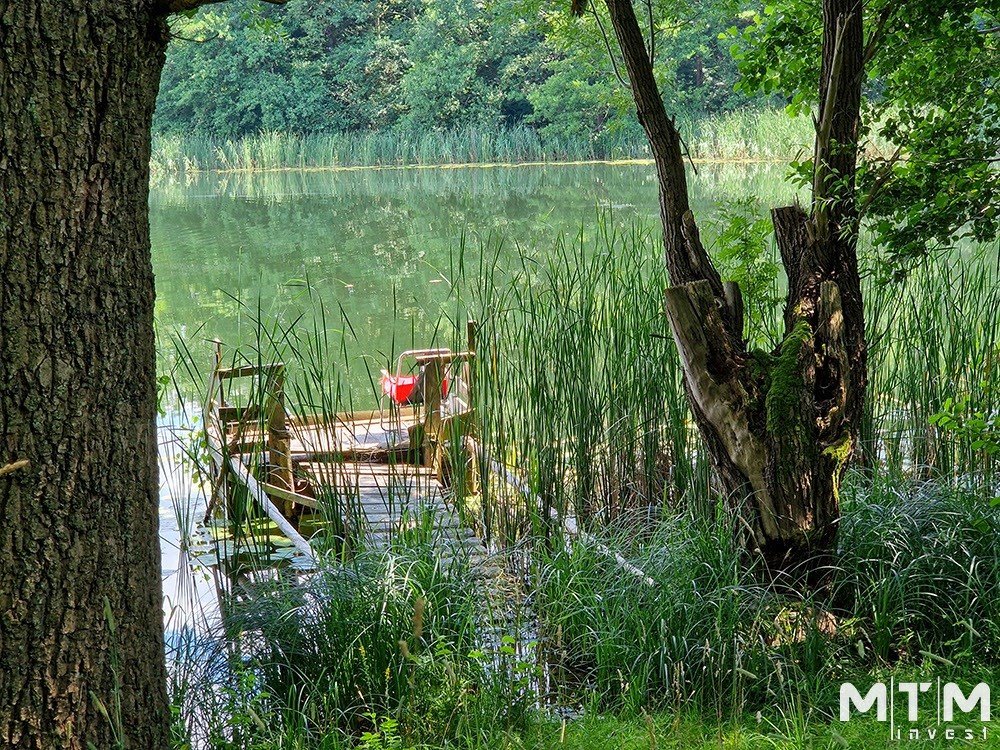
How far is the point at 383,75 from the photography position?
27.7m

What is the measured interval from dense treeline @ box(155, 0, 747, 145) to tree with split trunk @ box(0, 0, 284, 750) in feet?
75.9

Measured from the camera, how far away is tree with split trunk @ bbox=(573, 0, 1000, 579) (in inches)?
112

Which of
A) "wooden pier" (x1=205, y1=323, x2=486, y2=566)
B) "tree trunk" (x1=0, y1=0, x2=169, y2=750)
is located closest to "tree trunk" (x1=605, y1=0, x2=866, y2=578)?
"wooden pier" (x1=205, y1=323, x2=486, y2=566)

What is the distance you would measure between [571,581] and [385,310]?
21.1 feet

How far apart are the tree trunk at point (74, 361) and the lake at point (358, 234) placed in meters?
1.77

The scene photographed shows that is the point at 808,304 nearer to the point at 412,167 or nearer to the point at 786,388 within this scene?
the point at 786,388

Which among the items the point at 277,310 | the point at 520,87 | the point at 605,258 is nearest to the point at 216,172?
the point at 520,87

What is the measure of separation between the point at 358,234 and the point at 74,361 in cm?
1127

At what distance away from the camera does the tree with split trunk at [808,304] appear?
2.86 m

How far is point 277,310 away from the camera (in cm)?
927

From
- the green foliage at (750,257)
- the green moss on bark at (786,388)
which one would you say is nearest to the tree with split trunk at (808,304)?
the green moss on bark at (786,388)

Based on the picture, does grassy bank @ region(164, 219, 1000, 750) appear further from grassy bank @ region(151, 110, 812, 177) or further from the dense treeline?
the dense treeline

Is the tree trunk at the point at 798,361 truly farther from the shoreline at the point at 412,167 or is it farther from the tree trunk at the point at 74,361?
the shoreline at the point at 412,167

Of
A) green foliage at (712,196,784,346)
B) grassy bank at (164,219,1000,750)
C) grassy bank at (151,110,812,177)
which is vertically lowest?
grassy bank at (164,219,1000,750)
